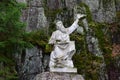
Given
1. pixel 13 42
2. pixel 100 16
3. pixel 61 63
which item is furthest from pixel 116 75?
pixel 13 42

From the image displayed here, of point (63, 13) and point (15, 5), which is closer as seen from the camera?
point (15, 5)

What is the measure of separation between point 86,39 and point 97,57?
0.84 metres

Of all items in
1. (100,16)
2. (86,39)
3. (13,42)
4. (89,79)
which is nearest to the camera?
(13,42)

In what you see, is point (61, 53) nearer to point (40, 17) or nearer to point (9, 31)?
point (9, 31)

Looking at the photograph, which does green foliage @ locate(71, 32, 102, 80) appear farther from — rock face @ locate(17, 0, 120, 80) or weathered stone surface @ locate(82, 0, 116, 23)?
weathered stone surface @ locate(82, 0, 116, 23)

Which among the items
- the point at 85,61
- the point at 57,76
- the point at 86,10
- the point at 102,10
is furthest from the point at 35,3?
the point at 57,76

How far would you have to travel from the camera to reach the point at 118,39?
1346cm

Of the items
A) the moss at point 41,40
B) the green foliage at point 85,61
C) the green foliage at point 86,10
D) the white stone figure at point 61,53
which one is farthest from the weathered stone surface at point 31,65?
the green foliage at point 86,10

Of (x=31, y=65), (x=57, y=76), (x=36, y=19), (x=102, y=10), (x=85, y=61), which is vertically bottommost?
(x=85, y=61)

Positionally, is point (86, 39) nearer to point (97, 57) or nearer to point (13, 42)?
point (97, 57)

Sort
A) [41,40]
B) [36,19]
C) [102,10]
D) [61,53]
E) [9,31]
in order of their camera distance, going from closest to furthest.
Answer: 1. [9,31]
2. [61,53]
3. [41,40]
4. [36,19]
5. [102,10]

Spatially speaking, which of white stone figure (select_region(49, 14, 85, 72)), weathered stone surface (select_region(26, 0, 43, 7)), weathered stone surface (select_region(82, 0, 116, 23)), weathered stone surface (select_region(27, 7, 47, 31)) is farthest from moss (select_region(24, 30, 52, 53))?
weathered stone surface (select_region(82, 0, 116, 23))

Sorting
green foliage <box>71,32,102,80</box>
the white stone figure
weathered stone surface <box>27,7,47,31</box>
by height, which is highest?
weathered stone surface <box>27,7,47,31</box>

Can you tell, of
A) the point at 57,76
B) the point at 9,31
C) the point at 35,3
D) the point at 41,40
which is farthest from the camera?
the point at 35,3
